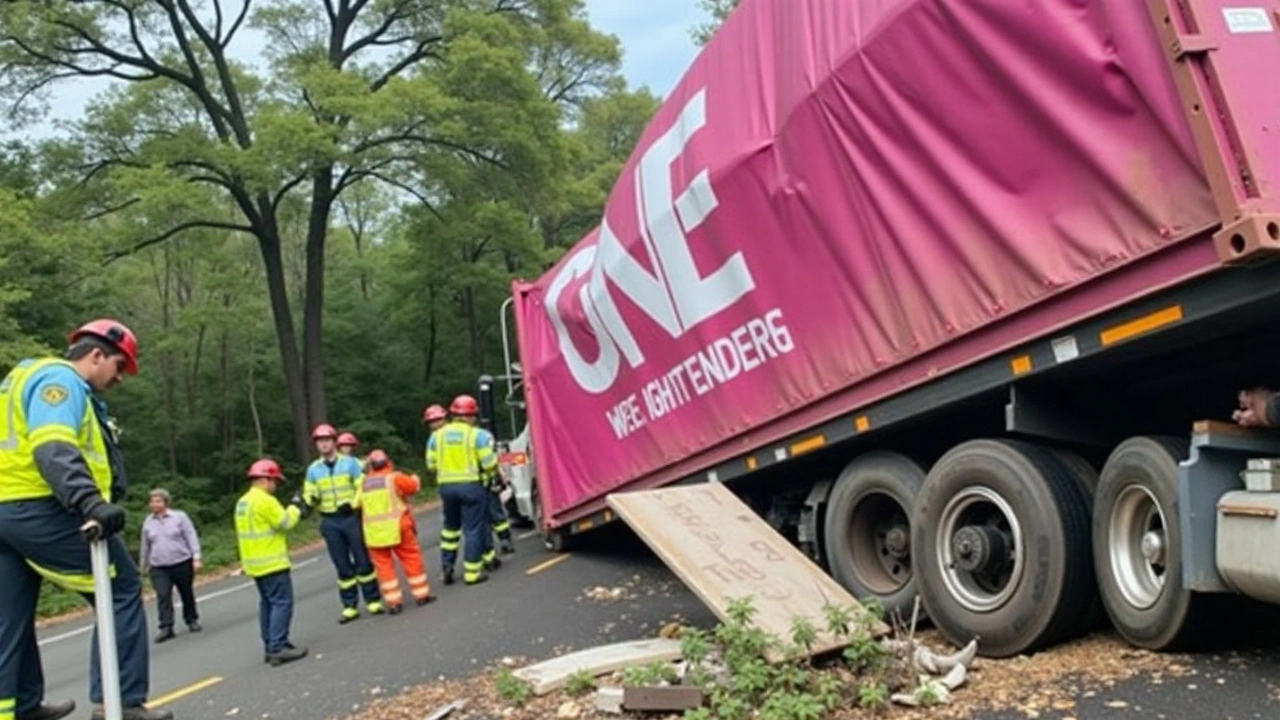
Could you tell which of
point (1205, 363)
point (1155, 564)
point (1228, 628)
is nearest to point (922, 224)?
point (1205, 363)

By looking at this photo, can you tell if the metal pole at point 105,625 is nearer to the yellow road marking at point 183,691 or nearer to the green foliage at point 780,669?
the green foliage at point 780,669

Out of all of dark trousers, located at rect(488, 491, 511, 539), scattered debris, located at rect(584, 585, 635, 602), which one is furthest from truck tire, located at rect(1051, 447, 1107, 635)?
dark trousers, located at rect(488, 491, 511, 539)

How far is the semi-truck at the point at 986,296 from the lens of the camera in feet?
12.3

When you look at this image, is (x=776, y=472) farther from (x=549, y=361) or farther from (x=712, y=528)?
(x=549, y=361)

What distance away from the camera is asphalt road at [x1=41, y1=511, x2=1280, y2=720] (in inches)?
156

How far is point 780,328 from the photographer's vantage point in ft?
19.0

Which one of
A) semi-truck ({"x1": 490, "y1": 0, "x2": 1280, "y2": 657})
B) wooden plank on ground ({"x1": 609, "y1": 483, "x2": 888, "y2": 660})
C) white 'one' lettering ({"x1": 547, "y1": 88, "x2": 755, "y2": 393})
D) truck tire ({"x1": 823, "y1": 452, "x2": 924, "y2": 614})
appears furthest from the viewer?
white 'one' lettering ({"x1": 547, "y1": 88, "x2": 755, "y2": 393})

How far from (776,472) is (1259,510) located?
124 inches

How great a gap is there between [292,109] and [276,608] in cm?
1656

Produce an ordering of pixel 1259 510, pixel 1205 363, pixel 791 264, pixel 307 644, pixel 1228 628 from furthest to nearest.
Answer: pixel 307 644 < pixel 791 264 < pixel 1205 363 < pixel 1228 628 < pixel 1259 510

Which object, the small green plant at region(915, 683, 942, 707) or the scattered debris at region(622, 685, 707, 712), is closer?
the small green plant at region(915, 683, 942, 707)

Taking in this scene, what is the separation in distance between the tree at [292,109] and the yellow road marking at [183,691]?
587 inches

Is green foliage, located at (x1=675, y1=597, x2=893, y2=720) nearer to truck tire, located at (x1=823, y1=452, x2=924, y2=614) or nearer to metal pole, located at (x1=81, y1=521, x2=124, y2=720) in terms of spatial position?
truck tire, located at (x1=823, y1=452, x2=924, y2=614)

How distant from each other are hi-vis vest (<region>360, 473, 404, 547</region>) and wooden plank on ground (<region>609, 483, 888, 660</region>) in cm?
341
